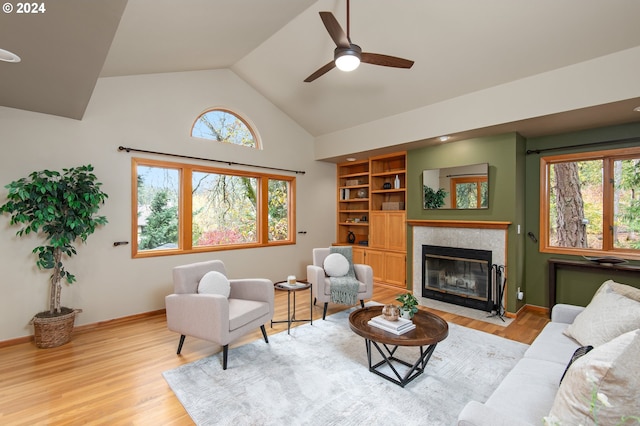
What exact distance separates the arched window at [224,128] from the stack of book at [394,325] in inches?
144

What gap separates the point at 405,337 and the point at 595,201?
11.7 ft

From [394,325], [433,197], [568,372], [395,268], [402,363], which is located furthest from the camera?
[395,268]

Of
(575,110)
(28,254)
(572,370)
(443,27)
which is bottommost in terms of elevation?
(572,370)

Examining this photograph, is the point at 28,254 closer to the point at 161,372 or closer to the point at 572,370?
the point at 161,372

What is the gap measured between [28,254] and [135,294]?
45.9 inches

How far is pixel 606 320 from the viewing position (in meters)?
1.91

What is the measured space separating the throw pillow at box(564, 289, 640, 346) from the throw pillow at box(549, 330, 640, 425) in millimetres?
896

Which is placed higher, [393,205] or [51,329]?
[393,205]

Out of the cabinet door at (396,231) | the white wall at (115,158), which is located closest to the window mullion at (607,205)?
the cabinet door at (396,231)

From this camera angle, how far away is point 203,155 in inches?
176

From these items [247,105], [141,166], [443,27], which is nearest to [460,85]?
[443,27]

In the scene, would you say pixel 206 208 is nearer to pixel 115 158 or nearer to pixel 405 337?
pixel 115 158

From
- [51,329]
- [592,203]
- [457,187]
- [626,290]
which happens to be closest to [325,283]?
[457,187]

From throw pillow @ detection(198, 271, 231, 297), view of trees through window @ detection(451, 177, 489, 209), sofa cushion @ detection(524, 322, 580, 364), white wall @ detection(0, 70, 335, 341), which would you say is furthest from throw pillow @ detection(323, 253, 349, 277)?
sofa cushion @ detection(524, 322, 580, 364)
